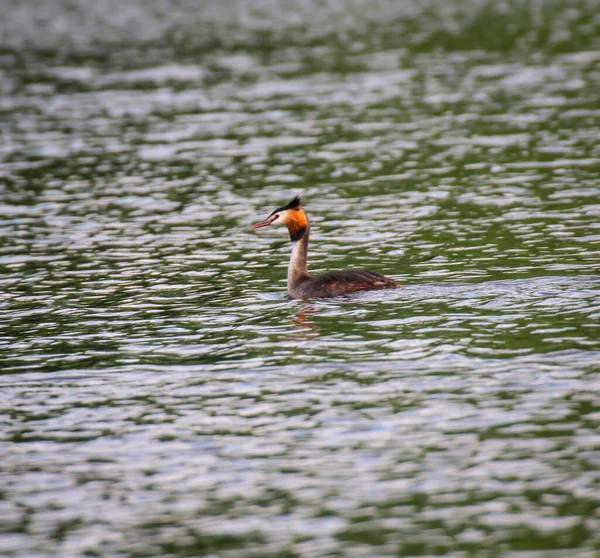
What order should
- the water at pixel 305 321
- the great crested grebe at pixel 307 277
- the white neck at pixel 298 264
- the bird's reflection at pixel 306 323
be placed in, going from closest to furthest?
the water at pixel 305 321
the bird's reflection at pixel 306 323
the great crested grebe at pixel 307 277
the white neck at pixel 298 264

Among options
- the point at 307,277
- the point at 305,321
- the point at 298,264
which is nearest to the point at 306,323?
the point at 305,321

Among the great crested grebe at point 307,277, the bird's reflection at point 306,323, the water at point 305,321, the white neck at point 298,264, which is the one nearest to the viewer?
the water at point 305,321

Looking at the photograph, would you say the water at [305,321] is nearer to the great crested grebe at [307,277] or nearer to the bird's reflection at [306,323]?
the bird's reflection at [306,323]

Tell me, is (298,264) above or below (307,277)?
above

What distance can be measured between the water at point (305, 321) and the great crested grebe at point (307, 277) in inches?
8.9

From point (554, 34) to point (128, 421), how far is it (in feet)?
128

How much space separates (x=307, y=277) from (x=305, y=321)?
2.00m

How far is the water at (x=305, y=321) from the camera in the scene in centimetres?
1060

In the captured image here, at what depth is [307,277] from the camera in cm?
1839

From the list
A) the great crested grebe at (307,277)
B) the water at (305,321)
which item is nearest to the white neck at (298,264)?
the great crested grebe at (307,277)

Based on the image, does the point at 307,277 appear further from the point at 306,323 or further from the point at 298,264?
the point at 306,323

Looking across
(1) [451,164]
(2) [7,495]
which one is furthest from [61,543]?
(1) [451,164]

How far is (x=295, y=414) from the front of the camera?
12.8 m

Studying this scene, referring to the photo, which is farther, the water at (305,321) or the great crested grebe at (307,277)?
the great crested grebe at (307,277)
